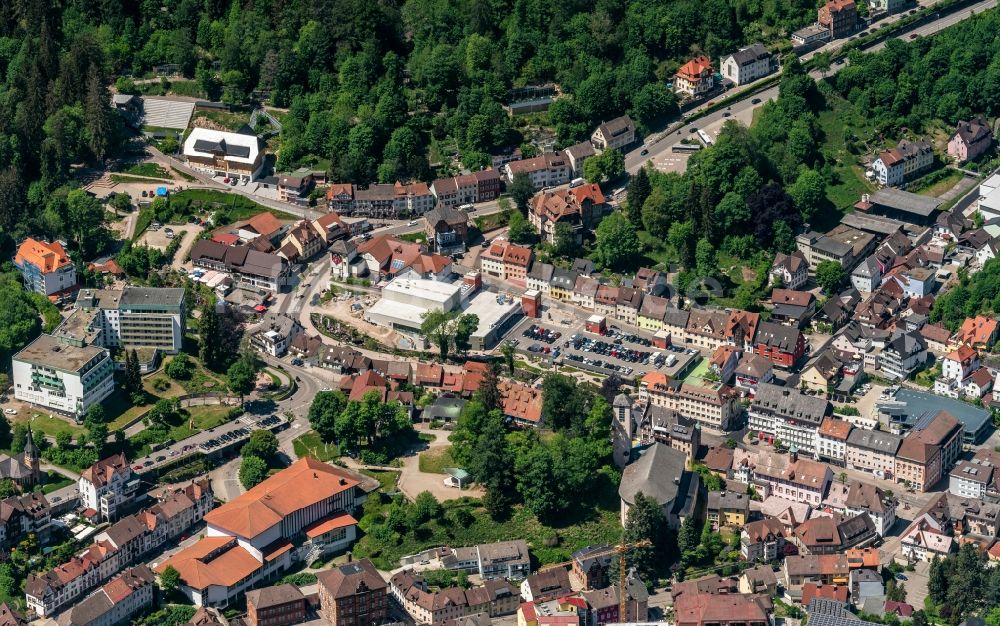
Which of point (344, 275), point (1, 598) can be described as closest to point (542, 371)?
point (344, 275)

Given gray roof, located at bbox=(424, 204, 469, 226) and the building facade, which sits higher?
gray roof, located at bbox=(424, 204, 469, 226)

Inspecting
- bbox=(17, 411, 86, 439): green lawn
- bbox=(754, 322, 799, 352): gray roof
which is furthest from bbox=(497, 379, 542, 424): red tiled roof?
bbox=(17, 411, 86, 439): green lawn

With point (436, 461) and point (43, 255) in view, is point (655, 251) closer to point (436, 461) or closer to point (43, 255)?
point (436, 461)

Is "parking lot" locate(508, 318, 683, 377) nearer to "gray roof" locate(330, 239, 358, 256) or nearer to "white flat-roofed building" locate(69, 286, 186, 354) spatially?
"gray roof" locate(330, 239, 358, 256)

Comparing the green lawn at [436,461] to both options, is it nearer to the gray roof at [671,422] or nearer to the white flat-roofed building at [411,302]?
the gray roof at [671,422]

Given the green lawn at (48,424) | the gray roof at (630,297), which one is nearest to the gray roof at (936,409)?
the gray roof at (630,297)

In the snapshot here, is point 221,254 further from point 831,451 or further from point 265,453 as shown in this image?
point 831,451
